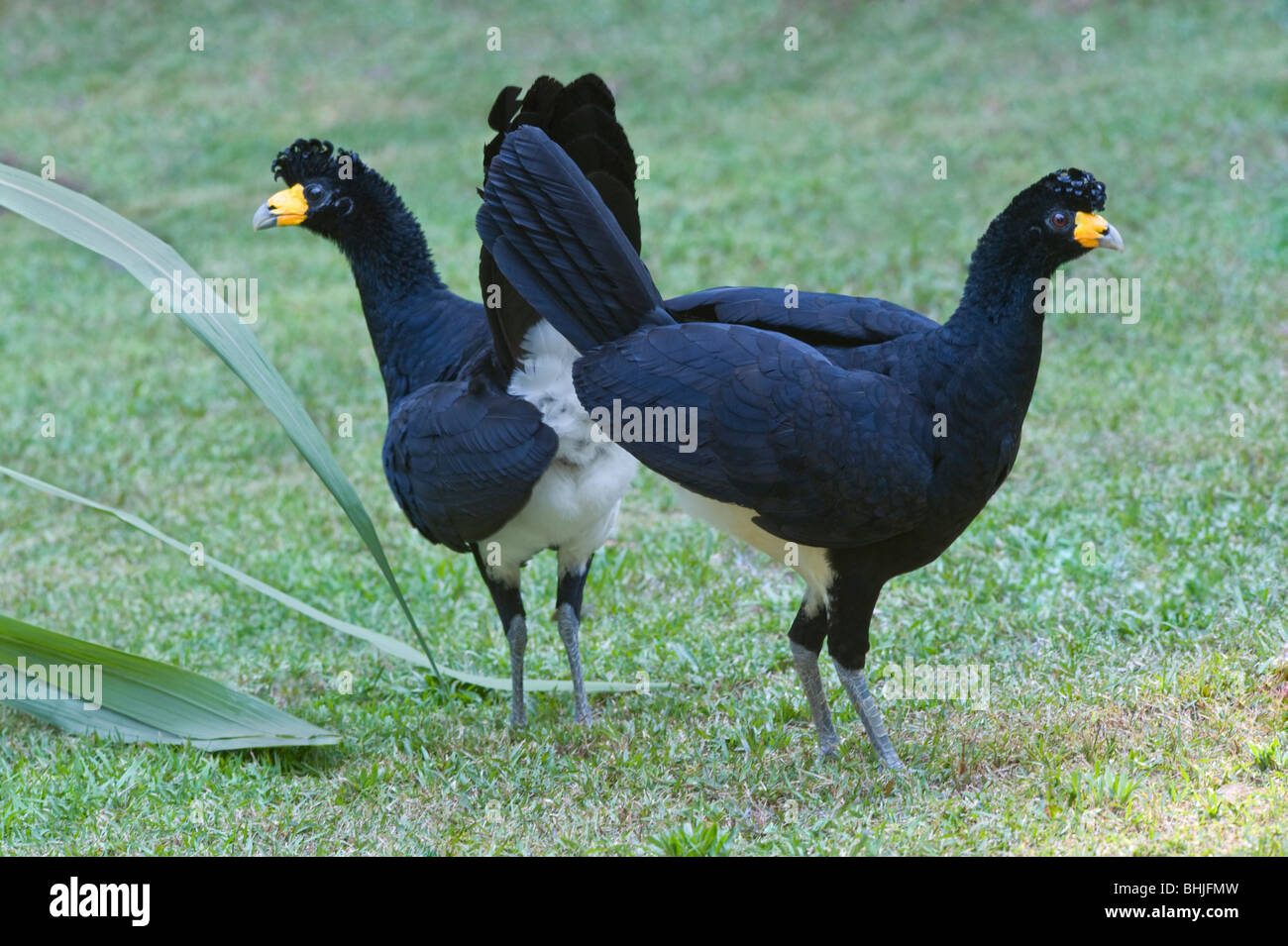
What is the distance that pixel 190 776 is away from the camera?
13.7ft

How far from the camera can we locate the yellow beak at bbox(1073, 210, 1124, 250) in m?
3.57

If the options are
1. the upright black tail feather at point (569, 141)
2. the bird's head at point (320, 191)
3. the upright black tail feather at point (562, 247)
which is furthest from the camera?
the bird's head at point (320, 191)

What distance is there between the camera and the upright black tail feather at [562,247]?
3770 millimetres

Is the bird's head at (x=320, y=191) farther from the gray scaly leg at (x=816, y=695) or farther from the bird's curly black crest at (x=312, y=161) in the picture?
the gray scaly leg at (x=816, y=695)

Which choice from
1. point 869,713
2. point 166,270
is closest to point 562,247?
point 166,270

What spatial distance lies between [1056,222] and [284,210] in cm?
256

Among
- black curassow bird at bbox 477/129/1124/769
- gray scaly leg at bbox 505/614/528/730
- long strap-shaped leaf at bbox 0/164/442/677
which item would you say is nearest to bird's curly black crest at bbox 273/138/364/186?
long strap-shaped leaf at bbox 0/164/442/677

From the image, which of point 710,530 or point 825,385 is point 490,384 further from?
point 710,530

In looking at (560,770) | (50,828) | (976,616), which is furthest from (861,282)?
(50,828)

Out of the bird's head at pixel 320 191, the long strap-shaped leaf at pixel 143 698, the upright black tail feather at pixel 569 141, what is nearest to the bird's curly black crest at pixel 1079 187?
the upright black tail feather at pixel 569 141

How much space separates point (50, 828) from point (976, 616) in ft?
10.3

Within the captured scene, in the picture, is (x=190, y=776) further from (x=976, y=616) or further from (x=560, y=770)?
(x=976, y=616)

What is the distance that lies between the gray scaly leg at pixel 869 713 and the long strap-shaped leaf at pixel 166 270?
4.26 ft

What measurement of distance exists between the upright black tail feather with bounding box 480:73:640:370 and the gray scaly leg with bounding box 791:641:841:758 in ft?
4.17
